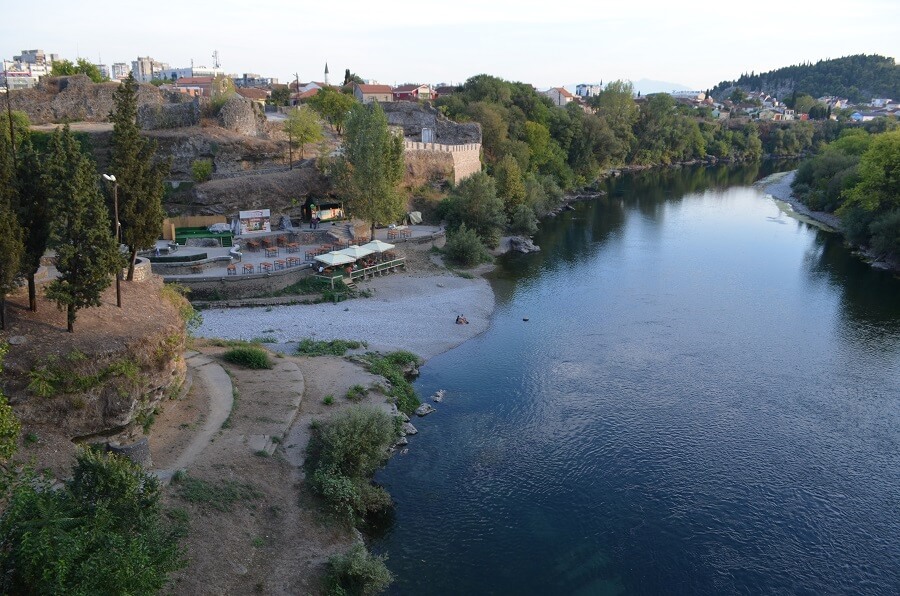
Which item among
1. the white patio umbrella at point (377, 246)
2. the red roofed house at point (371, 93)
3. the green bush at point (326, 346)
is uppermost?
the red roofed house at point (371, 93)

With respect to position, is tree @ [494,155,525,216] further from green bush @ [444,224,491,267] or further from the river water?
the river water

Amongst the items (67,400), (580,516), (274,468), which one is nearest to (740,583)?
(580,516)

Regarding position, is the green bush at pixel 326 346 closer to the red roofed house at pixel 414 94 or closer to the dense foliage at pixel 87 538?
the dense foliage at pixel 87 538

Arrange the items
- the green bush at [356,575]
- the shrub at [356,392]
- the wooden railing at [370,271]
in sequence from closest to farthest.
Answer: the green bush at [356,575] < the shrub at [356,392] < the wooden railing at [370,271]

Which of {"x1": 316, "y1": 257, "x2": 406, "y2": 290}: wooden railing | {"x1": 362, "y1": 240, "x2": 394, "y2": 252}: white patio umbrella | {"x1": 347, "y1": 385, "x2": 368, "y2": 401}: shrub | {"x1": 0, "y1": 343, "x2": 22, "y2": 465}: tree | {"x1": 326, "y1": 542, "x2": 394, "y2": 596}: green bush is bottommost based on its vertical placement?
{"x1": 326, "y1": 542, "x2": 394, "y2": 596}: green bush

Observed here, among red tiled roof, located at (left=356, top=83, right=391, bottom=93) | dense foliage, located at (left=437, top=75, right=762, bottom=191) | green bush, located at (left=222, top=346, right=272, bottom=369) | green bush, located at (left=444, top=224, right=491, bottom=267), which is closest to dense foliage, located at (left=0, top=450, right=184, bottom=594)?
green bush, located at (left=222, top=346, right=272, bottom=369)

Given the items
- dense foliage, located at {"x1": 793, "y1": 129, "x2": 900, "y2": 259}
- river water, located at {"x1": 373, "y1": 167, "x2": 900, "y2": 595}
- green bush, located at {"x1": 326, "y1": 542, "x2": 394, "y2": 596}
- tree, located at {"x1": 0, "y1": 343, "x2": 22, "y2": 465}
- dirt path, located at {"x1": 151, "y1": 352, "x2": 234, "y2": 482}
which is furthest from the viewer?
dense foliage, located at {"x1": 793, "y1": 129, "x2": 900, "y2": 259}

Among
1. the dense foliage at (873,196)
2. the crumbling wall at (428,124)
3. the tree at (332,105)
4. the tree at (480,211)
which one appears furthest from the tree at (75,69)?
the dense foliage at (873,196)

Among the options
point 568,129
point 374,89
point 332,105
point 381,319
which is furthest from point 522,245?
point 374,89
